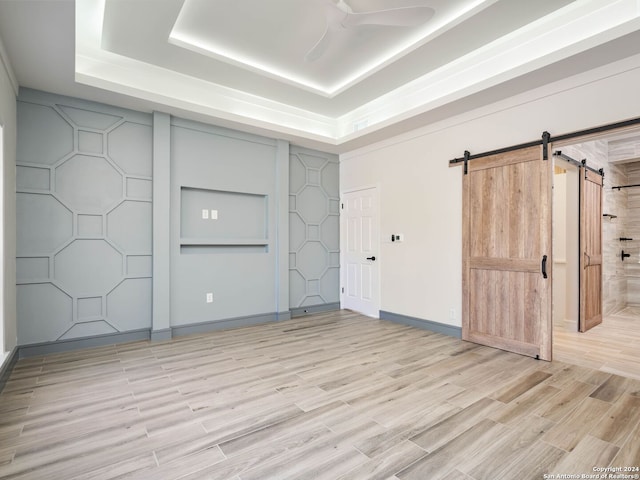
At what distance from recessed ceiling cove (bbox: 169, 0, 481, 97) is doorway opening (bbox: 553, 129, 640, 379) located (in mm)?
2068

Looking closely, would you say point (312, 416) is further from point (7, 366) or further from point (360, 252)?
point (360, 252)

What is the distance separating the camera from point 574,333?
4375mm

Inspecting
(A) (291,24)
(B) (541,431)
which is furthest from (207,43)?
(B) (541,431)

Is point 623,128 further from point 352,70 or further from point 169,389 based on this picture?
point 169,389

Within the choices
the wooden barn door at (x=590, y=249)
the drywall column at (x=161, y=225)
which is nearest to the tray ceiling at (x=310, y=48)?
the drywall column at (x=161, y=225)

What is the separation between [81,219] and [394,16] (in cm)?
383

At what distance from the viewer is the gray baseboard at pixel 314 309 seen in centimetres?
548

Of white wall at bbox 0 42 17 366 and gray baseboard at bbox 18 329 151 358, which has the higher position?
white wall at bbox 0 42 17 366

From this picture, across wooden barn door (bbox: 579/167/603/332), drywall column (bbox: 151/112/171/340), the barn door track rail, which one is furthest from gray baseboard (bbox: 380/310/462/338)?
drywall column (bbox: 151/112/171/340)

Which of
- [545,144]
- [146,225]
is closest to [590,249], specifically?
[545,144]

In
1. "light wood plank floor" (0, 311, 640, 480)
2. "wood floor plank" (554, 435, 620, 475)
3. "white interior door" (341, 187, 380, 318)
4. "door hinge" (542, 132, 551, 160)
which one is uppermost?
"door hinge" (542, 132, 551, 160)

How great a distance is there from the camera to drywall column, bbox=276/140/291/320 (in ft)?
16.9

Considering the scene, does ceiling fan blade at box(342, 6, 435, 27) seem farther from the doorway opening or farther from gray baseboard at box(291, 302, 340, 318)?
Answer: gray baseboard at box(291, 302, 340, 318)

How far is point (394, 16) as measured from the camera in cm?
267
